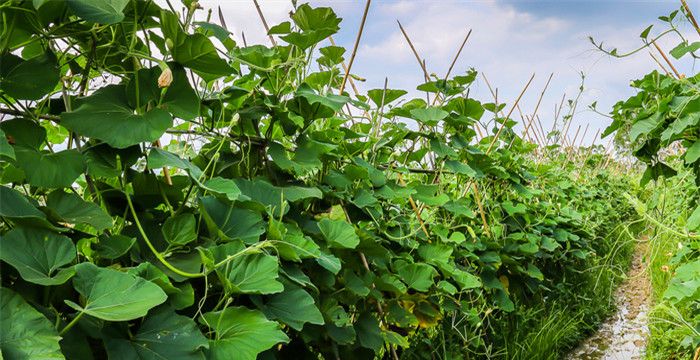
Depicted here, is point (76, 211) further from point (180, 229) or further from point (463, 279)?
point (463, 279)

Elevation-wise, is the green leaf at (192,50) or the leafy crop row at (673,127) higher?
the green leaf at (192,50)

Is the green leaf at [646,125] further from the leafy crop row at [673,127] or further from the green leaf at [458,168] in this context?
the green leaf at [458,168]

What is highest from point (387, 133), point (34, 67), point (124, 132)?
point (34, 67)

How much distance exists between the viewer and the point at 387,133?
5.77 ft

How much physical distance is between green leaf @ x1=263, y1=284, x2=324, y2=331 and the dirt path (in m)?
1.91

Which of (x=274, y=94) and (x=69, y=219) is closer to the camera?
(x=69, y=219)

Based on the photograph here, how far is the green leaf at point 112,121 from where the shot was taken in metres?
0.79

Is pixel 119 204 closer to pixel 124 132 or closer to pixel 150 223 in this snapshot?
pixel 150 223

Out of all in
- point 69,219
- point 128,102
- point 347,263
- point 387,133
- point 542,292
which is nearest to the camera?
point 69,219

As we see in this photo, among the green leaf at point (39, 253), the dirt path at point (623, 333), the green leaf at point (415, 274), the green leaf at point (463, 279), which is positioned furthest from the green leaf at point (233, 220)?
the dirt path at point (623, 333)

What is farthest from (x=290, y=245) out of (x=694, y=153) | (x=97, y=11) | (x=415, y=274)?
(x=694, y=153)

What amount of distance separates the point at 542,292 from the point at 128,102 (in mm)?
2844

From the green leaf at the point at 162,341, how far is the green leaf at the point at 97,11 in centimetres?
37

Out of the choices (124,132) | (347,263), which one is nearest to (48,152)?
(124,132)
